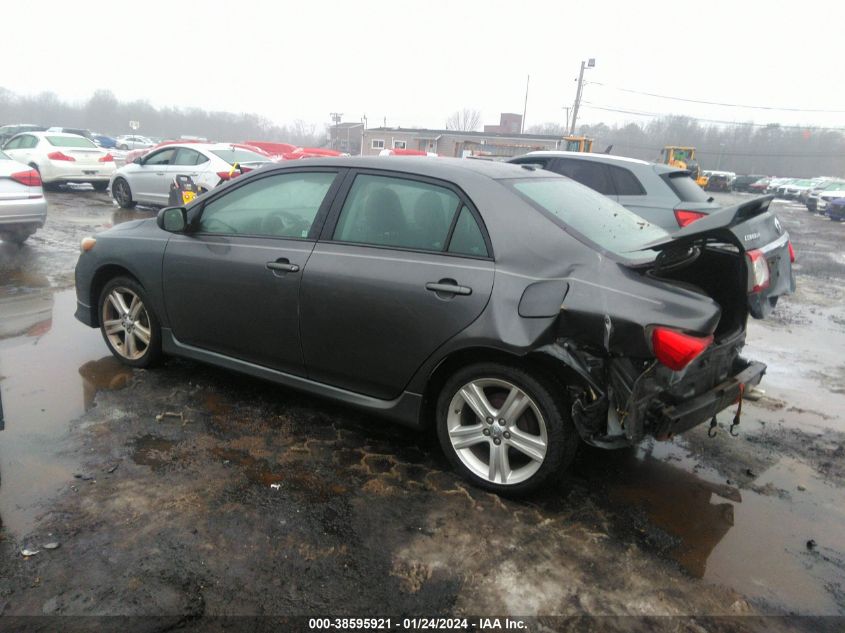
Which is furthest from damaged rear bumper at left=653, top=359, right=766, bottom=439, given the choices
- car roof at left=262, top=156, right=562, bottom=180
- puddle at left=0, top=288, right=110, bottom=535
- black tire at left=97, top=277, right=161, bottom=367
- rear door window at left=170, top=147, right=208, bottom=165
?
rear door window at left=170, top=147, right=208, bottom=165

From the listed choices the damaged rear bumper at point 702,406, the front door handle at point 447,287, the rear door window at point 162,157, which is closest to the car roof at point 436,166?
the front door handle at point 447,287

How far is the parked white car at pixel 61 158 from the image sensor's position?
1538cm

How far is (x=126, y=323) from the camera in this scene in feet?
15.1

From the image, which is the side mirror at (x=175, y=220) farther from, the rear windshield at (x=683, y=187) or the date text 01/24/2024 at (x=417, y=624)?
the rear windshield at (x=683, y=187)

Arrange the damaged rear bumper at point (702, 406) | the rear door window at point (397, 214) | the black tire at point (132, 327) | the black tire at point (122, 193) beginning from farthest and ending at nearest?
the black tire at point (122, 193), the black tire at point (132, 327), the rear door window at point (397, 214), the damaged rear bumper at point (702, 406)

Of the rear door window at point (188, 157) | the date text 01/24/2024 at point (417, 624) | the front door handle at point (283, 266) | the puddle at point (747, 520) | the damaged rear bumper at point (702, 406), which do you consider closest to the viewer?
the date text 01/24/2024 at point (417, 624)

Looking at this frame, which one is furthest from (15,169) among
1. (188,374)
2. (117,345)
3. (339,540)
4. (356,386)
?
(339,540)

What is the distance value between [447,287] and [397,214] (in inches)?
24.8

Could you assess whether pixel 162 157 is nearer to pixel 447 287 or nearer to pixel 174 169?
pixel 174 169

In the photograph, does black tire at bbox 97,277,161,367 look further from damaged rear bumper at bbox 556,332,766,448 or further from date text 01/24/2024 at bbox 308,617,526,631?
damaged rear bumper at bbox 556,332,766,448

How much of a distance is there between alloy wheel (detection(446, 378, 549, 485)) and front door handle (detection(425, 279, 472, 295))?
1.51 feet

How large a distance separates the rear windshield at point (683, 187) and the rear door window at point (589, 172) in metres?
0.66

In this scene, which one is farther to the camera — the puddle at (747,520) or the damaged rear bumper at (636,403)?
the damaged rear bumper at (636,403)

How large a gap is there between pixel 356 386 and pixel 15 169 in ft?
24.2
